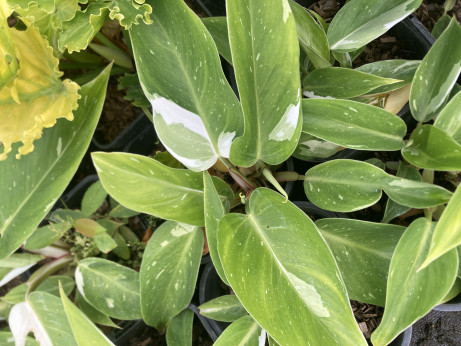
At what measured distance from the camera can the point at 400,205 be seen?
27.0 inches

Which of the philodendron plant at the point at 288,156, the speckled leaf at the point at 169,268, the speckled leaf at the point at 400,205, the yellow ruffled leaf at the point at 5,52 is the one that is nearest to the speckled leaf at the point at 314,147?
the philodendron plant at the point at 288,156

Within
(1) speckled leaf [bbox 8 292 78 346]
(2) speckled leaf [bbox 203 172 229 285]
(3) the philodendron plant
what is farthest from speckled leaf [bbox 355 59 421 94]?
(1) speckled leaf [bbox 8 292 78 346]

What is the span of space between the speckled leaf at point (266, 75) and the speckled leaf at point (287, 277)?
0.09 m

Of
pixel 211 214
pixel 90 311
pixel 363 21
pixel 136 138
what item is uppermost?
pixel 363 21

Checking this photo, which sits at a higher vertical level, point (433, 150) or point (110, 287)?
point (433, 150)

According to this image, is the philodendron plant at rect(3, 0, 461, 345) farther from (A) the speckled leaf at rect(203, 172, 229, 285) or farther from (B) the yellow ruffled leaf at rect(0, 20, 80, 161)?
(B) the yellow ruffled leaf at rect(0, 20, 80, 161)

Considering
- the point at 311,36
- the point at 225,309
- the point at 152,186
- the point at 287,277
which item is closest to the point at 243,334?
the point at 225,309

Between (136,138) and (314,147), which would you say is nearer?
(314,147)

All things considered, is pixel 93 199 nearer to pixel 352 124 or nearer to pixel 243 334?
pixel 243 334

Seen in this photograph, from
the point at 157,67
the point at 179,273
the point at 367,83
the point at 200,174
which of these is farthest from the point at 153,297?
the point at 367,83

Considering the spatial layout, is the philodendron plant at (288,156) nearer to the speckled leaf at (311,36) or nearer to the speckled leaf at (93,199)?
the speckled leaf at (311,36)

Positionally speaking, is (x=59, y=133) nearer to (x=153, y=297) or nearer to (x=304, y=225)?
(x=153, y=297)

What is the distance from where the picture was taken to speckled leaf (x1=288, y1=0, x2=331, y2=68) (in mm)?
676

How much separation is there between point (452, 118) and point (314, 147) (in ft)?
0.71
